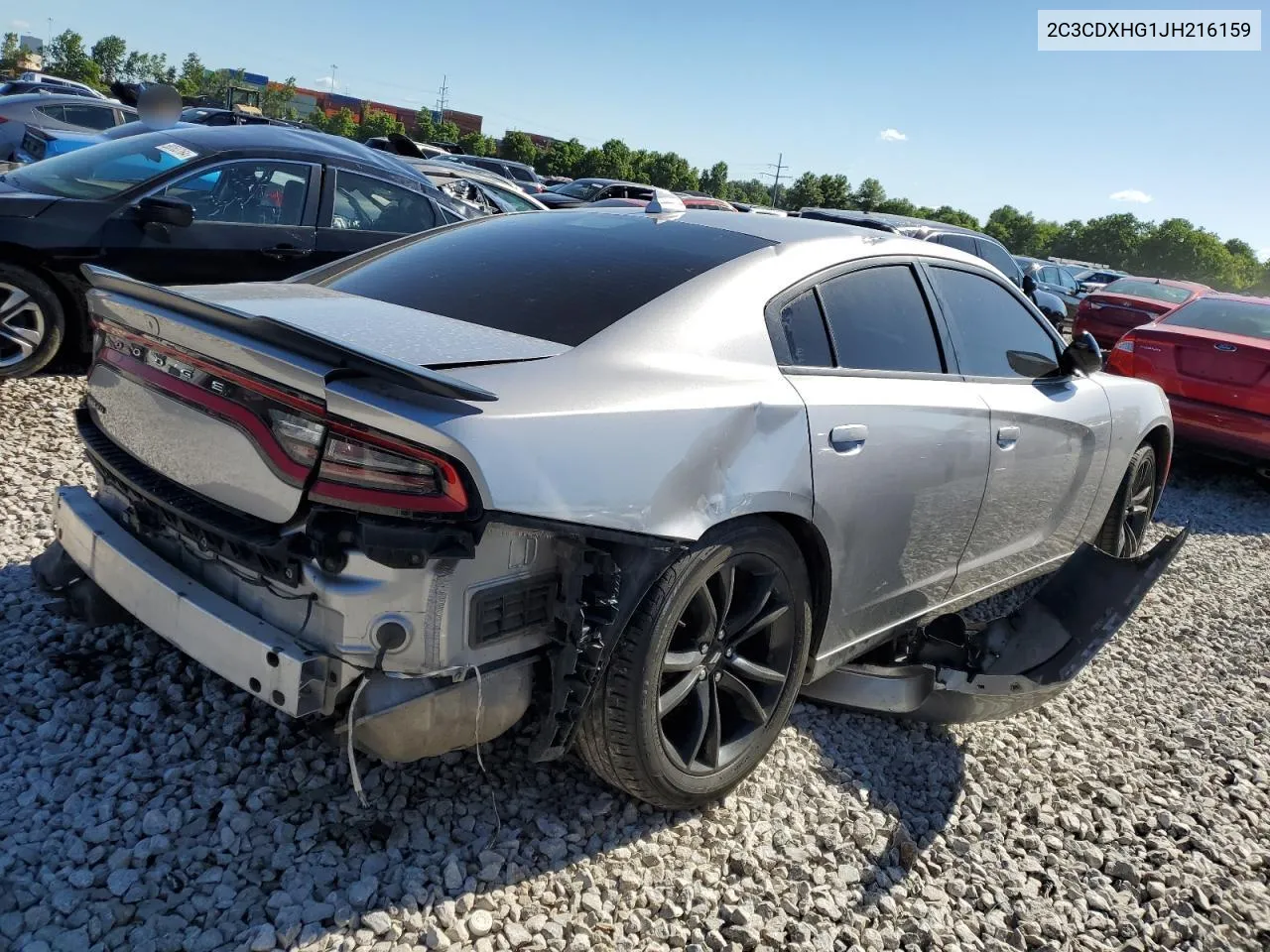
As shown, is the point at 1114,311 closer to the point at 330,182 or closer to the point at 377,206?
the point at 377,206

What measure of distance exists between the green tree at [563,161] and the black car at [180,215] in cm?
→ 6775

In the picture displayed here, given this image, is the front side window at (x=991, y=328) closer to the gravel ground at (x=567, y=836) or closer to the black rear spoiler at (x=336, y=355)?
the gravel ground at (x=567, y=836)

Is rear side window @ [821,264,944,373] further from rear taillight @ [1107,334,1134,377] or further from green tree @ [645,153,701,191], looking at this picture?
green tree @ [645,153,701,191]

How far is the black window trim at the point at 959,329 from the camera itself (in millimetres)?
3332

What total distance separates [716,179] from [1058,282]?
89259 millimetres

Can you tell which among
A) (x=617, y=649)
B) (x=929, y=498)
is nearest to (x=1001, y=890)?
(x=929, y=498)

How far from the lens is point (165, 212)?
17.3ft

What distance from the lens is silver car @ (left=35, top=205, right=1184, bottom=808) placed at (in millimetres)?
1970

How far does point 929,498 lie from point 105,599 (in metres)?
2.43

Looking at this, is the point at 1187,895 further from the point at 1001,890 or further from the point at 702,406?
the point at 702,406

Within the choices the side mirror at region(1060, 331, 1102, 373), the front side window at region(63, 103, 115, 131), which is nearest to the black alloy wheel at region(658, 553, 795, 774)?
the side mirror at region(1060, 331, 1102, 373)

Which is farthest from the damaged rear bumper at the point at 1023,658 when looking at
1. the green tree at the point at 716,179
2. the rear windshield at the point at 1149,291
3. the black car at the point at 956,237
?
the green tree at the point at 716,179

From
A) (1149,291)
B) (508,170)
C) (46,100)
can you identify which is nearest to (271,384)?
(1149,291)

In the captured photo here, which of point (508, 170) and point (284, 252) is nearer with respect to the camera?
point (284, 252)
